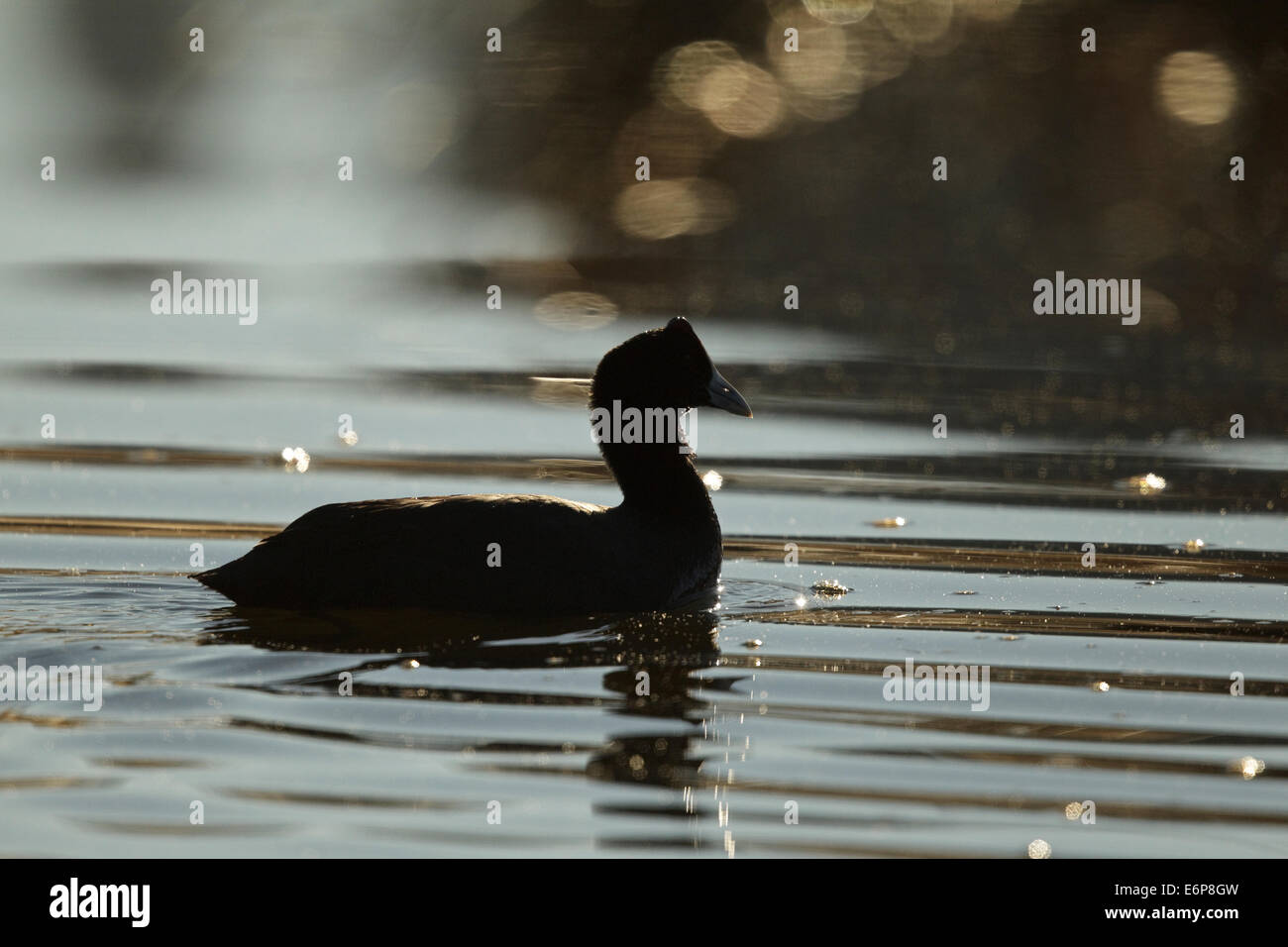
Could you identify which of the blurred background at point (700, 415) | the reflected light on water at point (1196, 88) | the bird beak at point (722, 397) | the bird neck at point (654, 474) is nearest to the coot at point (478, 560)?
the bird neck at point (654, 474)

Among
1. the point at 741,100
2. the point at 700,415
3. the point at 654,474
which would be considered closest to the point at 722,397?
the point at 654,474

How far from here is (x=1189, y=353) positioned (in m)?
17.3

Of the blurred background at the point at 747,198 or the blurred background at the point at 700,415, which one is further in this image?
the blurred background at the point at 747,198

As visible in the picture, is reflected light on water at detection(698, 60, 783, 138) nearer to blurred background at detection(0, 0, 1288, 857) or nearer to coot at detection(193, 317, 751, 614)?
blurred background at detection(0, 0, 1288, 857)

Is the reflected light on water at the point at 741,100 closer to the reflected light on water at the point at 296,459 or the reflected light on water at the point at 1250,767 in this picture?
the reflected light on water at the point at 296,459

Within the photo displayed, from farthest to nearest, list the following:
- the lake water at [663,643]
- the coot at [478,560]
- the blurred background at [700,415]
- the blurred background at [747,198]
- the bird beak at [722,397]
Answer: the blurred background at [747,198], the bird beak at [722,397], the coot at [478,560], the blurred background at [700,415], the lake water at [663,643]

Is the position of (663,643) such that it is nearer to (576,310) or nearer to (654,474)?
(654,474)

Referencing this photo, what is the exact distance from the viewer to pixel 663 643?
9656 mm

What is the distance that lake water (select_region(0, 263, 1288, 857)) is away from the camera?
719 centimetres

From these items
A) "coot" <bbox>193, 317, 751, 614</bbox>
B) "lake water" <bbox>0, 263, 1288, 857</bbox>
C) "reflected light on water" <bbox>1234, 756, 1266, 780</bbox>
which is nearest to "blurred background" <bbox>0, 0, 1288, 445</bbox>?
"lake water" <bbox>0, 263, 1288, 857</bbox>

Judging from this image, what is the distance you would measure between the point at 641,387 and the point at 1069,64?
1367 cm

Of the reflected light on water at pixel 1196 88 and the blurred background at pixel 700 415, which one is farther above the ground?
the reflected light on water at pixel 1196 88

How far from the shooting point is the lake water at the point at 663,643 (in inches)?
283

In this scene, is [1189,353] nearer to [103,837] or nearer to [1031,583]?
[1031,583]
